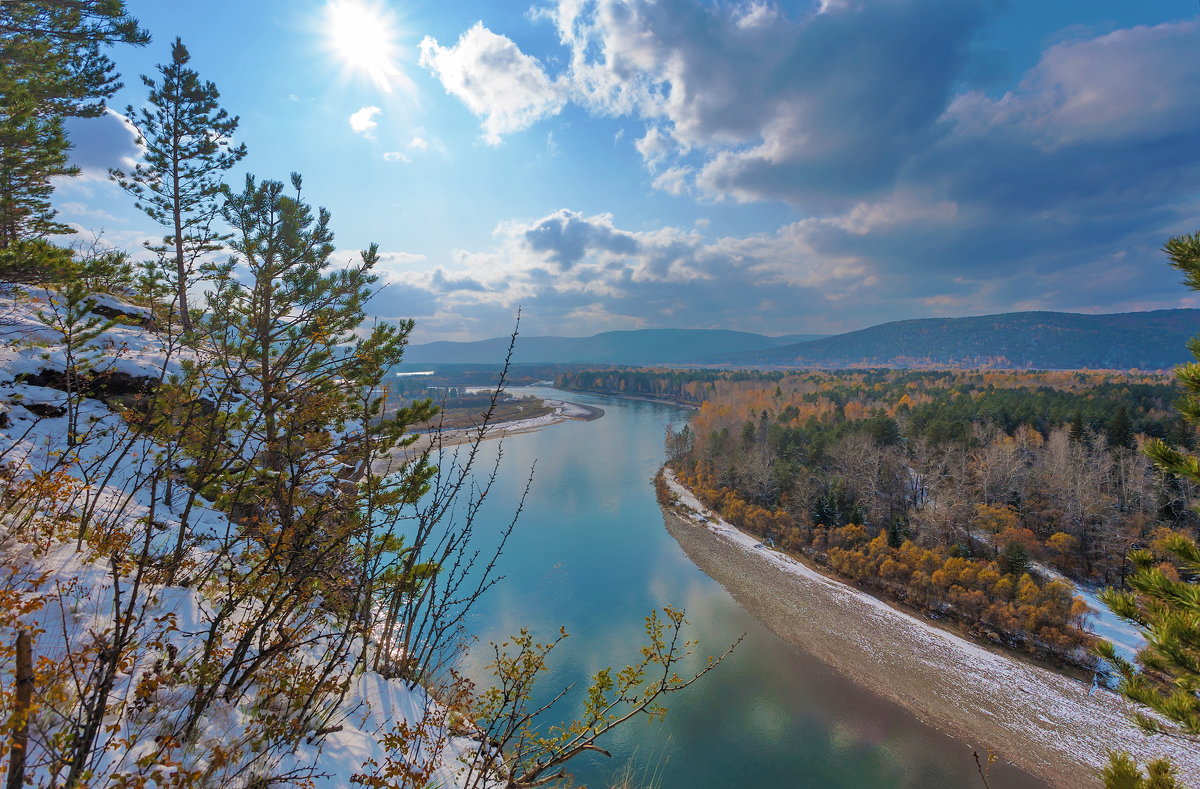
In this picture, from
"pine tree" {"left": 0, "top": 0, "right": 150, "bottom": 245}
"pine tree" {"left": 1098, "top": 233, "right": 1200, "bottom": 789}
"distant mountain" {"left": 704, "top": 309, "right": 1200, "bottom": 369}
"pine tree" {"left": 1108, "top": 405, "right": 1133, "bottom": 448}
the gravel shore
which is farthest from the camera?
"distant mountain" {"left": 704, "top": 309, "right": 1200, "bottom": 369}

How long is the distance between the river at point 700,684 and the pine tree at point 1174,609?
6.36 meters

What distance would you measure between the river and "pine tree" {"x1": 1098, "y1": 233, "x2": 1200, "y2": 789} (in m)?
6.36

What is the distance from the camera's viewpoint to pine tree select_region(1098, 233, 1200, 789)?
3.90 meters

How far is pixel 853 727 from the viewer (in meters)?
12.2

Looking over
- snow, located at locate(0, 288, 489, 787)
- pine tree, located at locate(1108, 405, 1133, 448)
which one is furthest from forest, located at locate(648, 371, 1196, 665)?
snow, located at locate(0, 288, 489, 787)

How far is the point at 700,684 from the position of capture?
1338 cm

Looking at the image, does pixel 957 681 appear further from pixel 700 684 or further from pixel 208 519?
pixel 208 519

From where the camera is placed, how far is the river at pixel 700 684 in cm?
1088

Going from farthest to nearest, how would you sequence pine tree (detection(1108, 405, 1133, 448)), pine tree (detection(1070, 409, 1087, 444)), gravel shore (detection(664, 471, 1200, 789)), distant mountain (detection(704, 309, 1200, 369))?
distant mountain (detection(704, 309, 1200, 369))
pine tree (detection(1070, 409, 1087, 444))
pine tree (detection(1108, 405, 1133, 448))
gravel shore (detection(664, 471, 1200, 789))

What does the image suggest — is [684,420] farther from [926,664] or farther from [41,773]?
[41,773]

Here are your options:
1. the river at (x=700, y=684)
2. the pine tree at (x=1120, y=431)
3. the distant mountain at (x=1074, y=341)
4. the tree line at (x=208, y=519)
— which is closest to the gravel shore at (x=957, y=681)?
the river at (x=700, y=684)

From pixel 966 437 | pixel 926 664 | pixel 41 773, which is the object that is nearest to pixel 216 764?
pixel 41 773

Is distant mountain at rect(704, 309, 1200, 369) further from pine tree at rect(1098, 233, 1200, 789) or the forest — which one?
pine tree at rect(1098, 233, 1200, 789)

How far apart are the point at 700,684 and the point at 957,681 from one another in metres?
8.23
